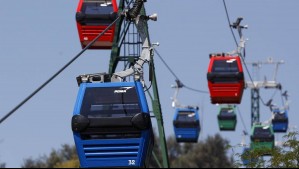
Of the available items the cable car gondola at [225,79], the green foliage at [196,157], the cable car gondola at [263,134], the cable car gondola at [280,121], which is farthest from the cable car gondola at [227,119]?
the green foliage at [196,157]

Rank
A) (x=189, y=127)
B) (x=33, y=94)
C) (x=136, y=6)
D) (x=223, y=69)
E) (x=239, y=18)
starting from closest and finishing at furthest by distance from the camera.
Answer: (x=33, y=94) < (x=136, y=6) < (x=223, y=69) < (x=239, y=18) < (x=189, y=127)

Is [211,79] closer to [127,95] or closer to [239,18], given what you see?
[239,18]

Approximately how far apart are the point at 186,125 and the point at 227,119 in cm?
628

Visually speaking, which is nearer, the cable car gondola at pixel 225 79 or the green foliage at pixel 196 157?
the cable car gondola at pixel 225 79

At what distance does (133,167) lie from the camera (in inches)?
955

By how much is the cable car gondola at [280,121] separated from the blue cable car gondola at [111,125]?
5964cm

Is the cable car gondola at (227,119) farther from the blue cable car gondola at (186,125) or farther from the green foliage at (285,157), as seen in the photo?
the green foliage at (285,157)

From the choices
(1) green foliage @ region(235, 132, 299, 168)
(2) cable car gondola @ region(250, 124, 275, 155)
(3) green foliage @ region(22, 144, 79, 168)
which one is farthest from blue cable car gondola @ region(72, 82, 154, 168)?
(3) green foliage @ region(22, 144, 79, 168)

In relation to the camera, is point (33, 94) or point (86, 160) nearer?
point (33, 94)

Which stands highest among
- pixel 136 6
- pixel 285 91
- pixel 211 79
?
pixel 136 6

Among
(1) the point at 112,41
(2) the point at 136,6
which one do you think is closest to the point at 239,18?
(1) the point at 112,41

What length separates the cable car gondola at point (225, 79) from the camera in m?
46.4

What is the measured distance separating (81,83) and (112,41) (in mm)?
15710

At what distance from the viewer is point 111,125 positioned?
78.2 feet
